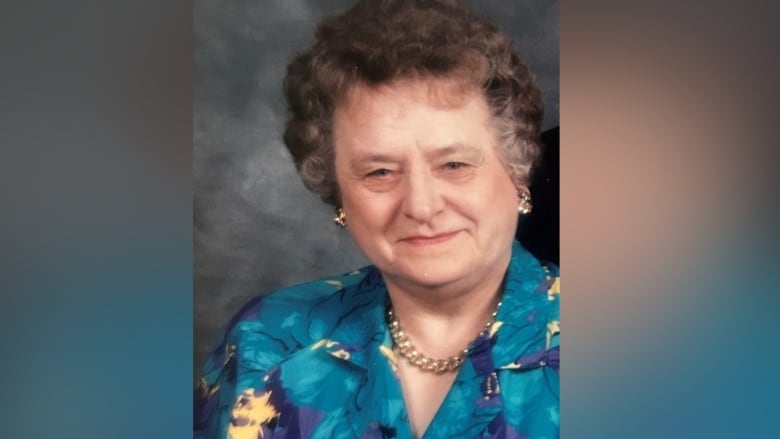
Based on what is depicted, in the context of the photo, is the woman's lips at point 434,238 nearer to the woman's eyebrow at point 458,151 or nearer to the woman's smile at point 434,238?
the woman's smile at point 434,238

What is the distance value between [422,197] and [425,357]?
35cm

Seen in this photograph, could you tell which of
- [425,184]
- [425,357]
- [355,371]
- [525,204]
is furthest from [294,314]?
[525,204]

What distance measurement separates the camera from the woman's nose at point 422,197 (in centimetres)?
154

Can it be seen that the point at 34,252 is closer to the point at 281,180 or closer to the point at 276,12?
the point at 281,180

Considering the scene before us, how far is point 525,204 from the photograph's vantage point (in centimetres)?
156

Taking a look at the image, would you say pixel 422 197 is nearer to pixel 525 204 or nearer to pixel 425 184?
pixel 425 184

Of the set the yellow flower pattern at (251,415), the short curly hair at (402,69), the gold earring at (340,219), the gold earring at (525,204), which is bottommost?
the yellow flower pattern at (251,415)

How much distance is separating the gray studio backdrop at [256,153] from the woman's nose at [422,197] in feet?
0.52

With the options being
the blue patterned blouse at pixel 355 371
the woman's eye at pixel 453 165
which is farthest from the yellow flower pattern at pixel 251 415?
the woman's eye at pixel 453 165

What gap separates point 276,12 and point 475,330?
817 millimetres

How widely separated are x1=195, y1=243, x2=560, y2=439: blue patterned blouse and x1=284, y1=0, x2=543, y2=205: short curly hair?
23cm

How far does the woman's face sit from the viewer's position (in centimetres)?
154

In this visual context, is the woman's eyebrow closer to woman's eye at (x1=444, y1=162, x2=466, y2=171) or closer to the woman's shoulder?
woman's eye at (x1=444, y1=162, x2=466, y2=171)

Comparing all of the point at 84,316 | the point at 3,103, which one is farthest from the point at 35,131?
the point at 84,316
